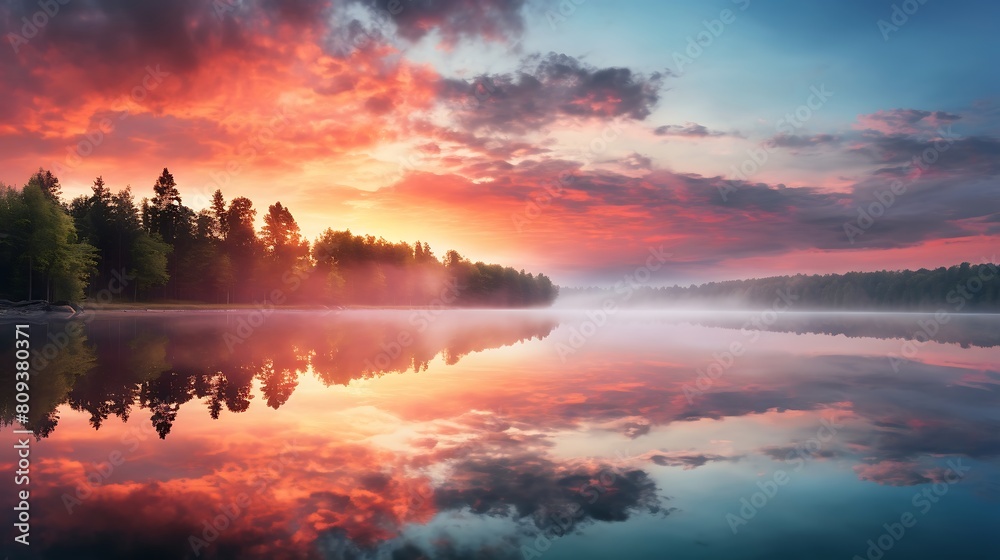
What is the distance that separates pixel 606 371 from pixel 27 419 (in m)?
22.0

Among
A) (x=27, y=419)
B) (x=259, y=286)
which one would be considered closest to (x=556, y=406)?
(x=27, y=419)

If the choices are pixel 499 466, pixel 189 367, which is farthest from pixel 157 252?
pixel 499 466

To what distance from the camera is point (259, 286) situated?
131000 mm

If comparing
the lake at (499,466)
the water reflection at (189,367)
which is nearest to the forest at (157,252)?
the water reflection at (189,367)

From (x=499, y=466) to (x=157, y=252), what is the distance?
114981 millimetres

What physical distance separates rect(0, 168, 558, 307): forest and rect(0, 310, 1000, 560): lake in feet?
239

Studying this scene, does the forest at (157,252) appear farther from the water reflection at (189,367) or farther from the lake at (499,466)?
the lake at (499,466)

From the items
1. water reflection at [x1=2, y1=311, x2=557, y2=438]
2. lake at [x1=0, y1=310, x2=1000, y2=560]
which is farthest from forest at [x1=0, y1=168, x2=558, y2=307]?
lake at [x1=0, y1=310, x2=1000, y2=560]

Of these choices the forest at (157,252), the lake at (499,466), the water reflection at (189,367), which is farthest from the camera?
the forest at (157,252)

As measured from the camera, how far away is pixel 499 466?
36.5ft

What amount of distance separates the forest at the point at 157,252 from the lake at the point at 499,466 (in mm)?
72866

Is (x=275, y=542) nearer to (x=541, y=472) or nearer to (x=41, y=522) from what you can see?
(x=41, y=522)

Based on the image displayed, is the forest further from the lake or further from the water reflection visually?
the lake

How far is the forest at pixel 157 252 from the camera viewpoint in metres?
78.9
